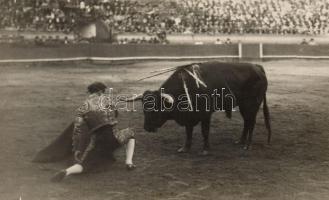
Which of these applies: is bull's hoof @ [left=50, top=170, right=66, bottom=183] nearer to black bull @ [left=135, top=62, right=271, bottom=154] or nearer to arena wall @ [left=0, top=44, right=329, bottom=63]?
black bull @ [left=135, top=62, right=271, bottom=154]

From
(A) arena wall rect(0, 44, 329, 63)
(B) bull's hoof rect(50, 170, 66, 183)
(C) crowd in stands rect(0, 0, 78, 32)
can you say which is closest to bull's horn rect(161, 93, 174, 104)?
(B) bull's hoof rect(50, 170, 66, 183)

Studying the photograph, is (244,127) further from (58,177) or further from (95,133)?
(58,177)

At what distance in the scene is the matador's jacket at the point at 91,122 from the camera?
20.1 ft

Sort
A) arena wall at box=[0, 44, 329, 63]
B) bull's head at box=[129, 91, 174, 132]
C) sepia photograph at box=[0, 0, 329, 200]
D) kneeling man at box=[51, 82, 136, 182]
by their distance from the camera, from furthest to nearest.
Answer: arena wall at box=[0, 44, 329, 63] < bull's head at box=[129, 91, 174, 132] < kneeling man at box=[51, 82, 136, 182] < sepia photograph at box=[0, 0, 329, 200]

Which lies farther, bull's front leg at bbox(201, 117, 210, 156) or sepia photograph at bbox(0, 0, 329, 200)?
bull's front leg at bbox(201, 117, 210, 156)

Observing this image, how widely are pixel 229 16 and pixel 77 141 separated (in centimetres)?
2435

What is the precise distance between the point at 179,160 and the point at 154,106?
752mm

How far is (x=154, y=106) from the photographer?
6.75 meters

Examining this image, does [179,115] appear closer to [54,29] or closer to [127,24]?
[54,29]

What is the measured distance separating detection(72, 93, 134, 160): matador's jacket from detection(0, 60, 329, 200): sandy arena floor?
1.20ft

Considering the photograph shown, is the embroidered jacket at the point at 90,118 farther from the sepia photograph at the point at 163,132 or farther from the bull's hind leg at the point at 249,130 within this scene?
the bull's hind leg at the point at 249,130

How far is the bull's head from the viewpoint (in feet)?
22.0

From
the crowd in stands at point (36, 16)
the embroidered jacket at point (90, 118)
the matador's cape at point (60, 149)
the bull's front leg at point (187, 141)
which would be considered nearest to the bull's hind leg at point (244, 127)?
the bull's front leg at point (187, 141)

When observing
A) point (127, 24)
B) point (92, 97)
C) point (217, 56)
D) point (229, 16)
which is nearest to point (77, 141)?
point (92, 97)
